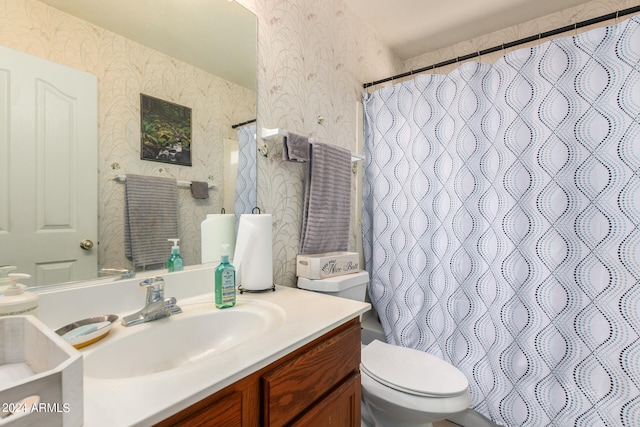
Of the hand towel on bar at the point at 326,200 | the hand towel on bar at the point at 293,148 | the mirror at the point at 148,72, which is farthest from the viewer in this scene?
the hand towel on bar at the point at 326,200

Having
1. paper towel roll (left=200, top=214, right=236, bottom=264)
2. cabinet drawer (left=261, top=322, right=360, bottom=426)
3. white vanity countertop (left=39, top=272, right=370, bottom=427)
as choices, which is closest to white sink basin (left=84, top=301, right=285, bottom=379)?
white vanity countertop (left=39, top=272, right=370, bottom=427)

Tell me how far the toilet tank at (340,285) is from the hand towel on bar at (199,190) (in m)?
0.57

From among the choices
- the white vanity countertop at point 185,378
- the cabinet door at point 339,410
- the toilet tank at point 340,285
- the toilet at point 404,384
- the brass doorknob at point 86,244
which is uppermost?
the brass doorknob at point 86,244

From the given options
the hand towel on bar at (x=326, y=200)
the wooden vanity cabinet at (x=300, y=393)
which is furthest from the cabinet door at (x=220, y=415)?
the hand towel on bar at (x=326, y=200)

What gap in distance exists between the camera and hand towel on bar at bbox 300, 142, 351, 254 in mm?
1439

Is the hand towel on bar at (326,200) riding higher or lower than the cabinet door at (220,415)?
higher

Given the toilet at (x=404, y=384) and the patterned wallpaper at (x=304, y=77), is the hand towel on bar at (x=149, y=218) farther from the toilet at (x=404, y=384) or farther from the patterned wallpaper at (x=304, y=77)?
the toilet at (x=404, y=384)

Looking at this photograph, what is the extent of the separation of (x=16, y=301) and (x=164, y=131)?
1.97ft

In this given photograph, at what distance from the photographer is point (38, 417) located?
0.34 meters

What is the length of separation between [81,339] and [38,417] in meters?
0.37

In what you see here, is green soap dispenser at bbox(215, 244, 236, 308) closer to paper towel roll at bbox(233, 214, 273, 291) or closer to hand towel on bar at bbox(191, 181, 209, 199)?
paper towel roll at bbox(233, 214, 273, 291)

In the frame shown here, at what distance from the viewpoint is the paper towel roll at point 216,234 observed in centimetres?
111

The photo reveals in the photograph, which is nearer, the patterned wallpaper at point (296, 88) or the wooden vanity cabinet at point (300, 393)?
the wooden vanity cabinet at point (300, 393)

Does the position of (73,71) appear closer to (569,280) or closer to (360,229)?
(360,229)
